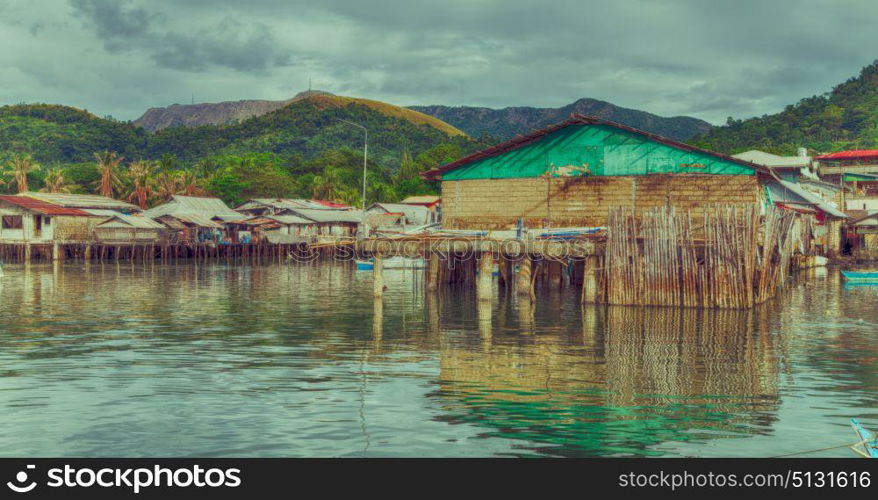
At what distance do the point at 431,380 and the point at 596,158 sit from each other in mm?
21987

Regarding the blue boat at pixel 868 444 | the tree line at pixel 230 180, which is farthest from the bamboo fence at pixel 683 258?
the tree line at pixel 230 180

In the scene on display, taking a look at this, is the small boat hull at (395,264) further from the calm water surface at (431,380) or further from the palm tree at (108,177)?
the palm tree at (108,177)

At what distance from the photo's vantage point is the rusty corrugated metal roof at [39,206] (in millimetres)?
76562

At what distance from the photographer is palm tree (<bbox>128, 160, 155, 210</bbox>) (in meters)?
107

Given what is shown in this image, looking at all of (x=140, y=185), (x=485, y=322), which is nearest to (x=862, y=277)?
(x=485, y=322)

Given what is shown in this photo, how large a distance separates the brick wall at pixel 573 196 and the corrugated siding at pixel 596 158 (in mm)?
287

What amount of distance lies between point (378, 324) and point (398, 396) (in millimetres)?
12490

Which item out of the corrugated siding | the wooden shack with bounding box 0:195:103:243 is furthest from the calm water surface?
the wooden shack with bounding box 0:195:103:243

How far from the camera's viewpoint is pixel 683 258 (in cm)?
2934

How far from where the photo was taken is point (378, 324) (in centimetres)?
2798

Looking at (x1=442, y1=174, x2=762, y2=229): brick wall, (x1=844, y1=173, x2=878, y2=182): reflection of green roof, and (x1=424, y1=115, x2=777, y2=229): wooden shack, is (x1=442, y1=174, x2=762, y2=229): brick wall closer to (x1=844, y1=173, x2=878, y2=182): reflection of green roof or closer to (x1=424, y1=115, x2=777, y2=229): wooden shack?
(x1=424, y1=115, x2=777, y2=229): wooden shack

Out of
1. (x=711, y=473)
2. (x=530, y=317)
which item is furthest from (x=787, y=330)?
(x=711, y=473)

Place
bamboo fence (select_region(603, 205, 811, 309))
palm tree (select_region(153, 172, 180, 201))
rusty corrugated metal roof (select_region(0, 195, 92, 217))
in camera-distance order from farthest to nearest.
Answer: palm tree (select_region(153, 172, 180, 201)) < rusty corrugated metal roof (select_region(0, 195, 92, 217)) < bamboo fence (select_region(603, 205, 811, 309))

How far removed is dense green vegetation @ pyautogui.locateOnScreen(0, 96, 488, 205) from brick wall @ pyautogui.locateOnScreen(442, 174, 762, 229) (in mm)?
76988
